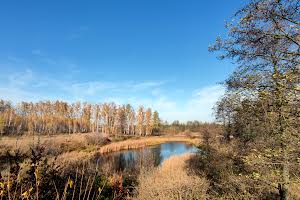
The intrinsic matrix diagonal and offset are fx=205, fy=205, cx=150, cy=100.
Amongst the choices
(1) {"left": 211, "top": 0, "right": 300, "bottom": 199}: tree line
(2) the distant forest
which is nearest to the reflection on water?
(1) {"left": 211, "top": 0, "right": 300, "bottom": 199}: tree line

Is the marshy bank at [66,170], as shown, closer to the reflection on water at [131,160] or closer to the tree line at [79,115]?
the reflection on water at [131,160]

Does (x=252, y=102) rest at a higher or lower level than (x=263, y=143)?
higher

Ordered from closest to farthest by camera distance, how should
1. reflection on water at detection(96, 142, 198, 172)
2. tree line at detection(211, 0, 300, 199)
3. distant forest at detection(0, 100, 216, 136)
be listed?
tree line at detection(211, 0, 300, 199), reflection on water at detection(96, 142, 198, 172), distant forest at detection(0, 100, 216, 136)

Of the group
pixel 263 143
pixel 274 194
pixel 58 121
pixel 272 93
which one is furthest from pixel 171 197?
pixel 58 121

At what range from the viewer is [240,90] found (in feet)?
14.3

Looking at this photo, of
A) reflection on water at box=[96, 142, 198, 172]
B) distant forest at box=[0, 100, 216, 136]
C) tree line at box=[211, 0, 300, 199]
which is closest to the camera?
tree line at box=[211, 0, 300, 199]

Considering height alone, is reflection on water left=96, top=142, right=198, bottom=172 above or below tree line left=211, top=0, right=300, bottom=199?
below

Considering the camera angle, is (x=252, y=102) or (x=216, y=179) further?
(x=216, y=179)

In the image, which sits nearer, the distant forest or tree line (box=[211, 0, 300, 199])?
tree line (box=[211, 0, 300, 199])

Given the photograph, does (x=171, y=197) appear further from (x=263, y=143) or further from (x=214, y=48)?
(x=214, y=48)

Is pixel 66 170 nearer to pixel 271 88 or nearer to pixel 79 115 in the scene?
pixel 271 88

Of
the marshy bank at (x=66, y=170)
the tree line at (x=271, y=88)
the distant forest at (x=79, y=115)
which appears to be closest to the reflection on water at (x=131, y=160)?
the marshy bank at (x=66, y=170)

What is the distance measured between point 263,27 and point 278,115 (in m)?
1.55

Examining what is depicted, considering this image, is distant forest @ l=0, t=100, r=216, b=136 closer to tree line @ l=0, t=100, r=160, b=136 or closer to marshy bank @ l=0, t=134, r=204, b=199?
tree line @ l=0, t=100, r=160, b=136
